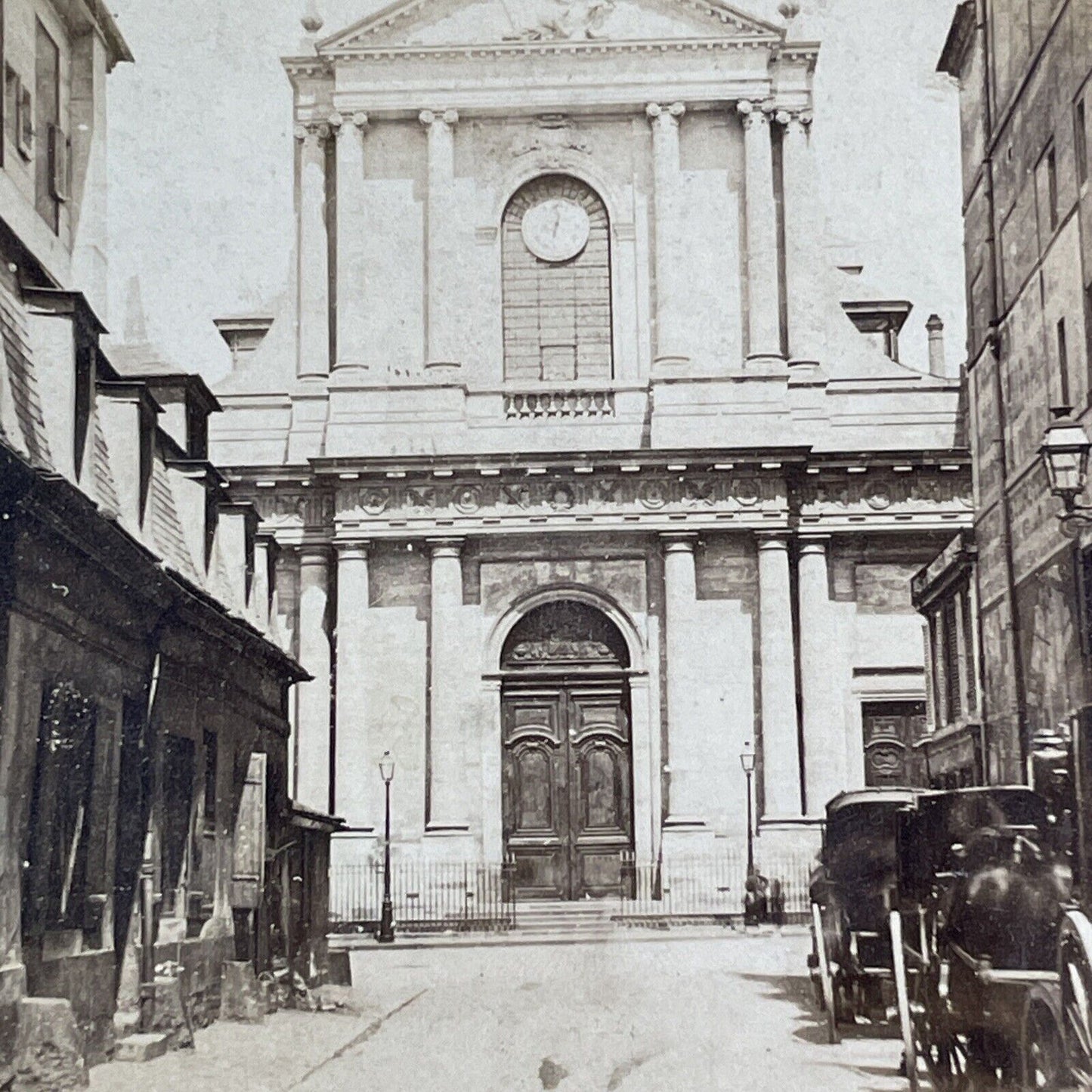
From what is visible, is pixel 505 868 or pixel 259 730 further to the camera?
pixel 505 868

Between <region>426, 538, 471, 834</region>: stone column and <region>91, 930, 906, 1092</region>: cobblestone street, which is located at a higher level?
<region>426, 538, 471, 834</region>: stone column

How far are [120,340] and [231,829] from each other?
14.7 ft

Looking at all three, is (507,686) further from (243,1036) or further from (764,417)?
(243,1036)

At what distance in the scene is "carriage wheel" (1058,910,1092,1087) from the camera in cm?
834

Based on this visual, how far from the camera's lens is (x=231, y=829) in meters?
15.4

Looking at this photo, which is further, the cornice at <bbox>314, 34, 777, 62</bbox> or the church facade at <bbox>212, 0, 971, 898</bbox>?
the church facade at <bbox>212, 0, 971, 898</bbox>

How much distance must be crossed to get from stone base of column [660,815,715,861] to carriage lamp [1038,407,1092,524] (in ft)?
57.0

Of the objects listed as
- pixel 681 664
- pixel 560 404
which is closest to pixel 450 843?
pixel 681 664

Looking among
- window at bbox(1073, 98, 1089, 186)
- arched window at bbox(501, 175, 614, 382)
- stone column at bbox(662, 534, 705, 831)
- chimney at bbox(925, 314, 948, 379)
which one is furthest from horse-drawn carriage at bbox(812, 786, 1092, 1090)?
arched window at bbox(501, 175, 614, 382)

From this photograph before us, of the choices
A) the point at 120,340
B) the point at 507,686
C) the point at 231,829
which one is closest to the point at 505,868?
the point at 507,686

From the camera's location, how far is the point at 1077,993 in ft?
28.0

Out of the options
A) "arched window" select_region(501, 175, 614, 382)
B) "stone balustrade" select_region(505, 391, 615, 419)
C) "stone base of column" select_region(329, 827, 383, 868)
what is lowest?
"stone base of column" select_region(329, 827, 383, 868)

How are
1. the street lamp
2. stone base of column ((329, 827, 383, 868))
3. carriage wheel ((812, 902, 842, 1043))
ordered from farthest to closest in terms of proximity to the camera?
stone base of column ((329, 827, 383, 868)), the street lamp, carriage wheel ((812, 902, 842, 1043))

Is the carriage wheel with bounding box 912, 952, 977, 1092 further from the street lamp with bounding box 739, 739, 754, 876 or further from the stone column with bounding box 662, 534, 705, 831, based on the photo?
the stone column with bounding box 662, 534, 705, 831
